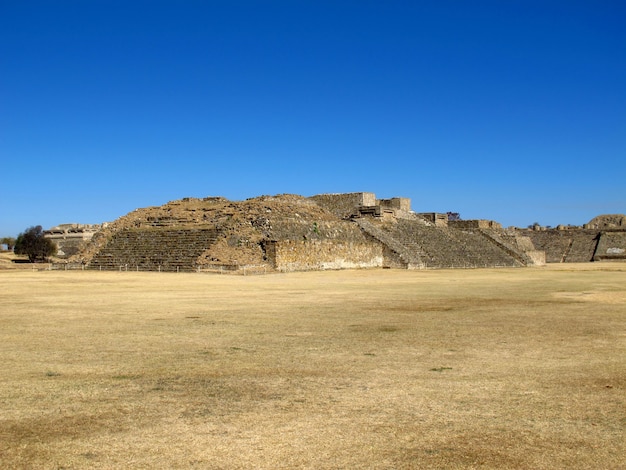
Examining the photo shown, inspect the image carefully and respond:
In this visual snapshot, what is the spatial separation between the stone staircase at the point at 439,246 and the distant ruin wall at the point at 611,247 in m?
15.4

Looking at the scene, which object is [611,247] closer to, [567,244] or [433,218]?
[567,244]

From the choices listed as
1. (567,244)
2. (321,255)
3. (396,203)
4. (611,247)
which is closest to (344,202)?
(396,203)

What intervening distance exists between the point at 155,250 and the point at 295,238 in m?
8.09

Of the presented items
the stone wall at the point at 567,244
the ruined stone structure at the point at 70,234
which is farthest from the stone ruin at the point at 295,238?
the stone wall at the point at 567,244

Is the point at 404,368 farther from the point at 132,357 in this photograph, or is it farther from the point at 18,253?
the point at 18,253

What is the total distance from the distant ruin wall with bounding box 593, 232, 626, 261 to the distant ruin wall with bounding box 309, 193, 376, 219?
26163mm

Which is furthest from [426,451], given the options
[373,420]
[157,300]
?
[157,300]

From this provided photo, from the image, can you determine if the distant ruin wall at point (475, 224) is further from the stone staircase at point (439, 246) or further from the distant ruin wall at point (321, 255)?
the distant ruin wall at point (321, 255)

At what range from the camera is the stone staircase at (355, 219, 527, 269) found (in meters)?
45.1

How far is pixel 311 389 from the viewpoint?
744 cm

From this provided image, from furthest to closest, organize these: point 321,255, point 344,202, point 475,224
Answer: point 475,224 → point 344,202 → point 321,255

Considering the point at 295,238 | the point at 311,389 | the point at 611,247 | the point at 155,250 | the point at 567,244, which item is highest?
the point at 567,244

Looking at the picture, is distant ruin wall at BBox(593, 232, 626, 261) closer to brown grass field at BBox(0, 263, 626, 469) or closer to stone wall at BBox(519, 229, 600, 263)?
stone wall at BBox(519, 229, 600, 263)

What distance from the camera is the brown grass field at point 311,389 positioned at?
5.33 m
